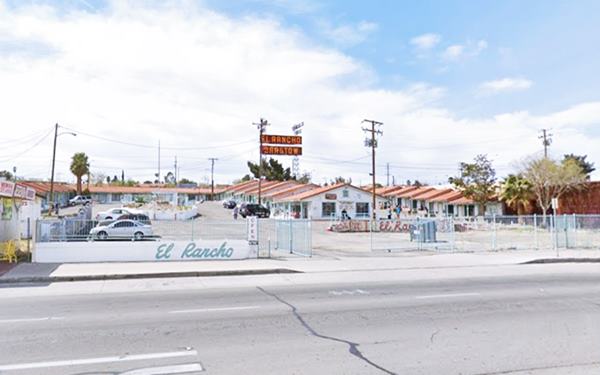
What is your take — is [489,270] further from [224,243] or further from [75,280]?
[75,280]

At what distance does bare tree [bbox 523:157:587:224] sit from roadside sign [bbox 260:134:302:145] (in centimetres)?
2474

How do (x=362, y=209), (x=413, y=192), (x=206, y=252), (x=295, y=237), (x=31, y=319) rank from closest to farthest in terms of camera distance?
(x=31, y=319) → (x=206, y=252) → (x=295, y=237) → (x=362, y=209) → (x=413, y=192)

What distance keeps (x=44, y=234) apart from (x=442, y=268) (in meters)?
15.1

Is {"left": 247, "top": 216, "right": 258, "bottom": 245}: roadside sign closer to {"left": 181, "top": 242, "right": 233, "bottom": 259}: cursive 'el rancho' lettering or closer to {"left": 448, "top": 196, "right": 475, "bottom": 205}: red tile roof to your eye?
{"left": 181, "top": 242, "right": 233, "bottom": 259}: cursive 'el rancho' lettering

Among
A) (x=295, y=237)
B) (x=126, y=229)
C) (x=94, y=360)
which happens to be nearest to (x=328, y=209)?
(x=126, y=229)

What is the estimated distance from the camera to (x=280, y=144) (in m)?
47.8

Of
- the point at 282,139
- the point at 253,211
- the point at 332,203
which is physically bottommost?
the point at 253,211

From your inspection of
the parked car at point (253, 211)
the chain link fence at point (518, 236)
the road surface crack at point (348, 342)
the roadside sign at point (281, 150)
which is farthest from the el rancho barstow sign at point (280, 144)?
the road surface crack at point (348, 342)

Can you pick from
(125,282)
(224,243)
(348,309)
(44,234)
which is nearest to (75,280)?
(125,282)

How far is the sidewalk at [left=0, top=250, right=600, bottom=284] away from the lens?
1647 cm

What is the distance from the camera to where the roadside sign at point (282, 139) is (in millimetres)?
47781

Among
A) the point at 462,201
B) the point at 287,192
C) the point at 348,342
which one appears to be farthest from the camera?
the point at 287,192

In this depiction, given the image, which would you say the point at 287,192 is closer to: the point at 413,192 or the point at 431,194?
the point at 431,194

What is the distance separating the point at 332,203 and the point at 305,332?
53.0 meters
